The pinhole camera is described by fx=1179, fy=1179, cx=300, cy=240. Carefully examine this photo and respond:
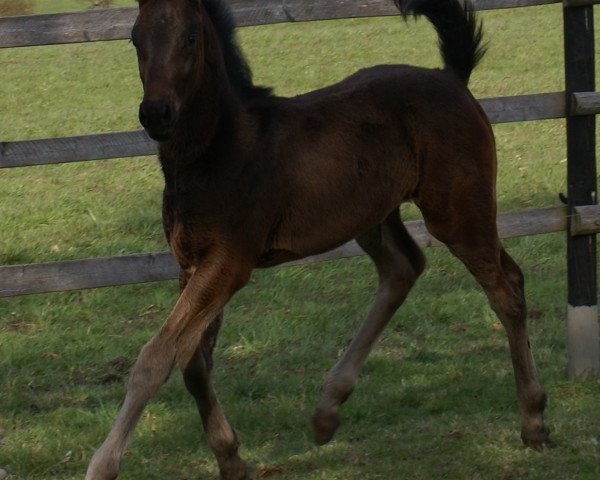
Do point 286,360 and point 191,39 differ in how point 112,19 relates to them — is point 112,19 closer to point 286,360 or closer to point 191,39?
point 191,39

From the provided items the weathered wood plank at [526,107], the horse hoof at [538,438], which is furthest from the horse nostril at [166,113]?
the weathered wood plank at [526,107]

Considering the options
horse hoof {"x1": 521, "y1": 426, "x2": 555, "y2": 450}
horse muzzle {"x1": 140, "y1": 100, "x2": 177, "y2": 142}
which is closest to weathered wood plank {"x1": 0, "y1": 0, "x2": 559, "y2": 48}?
horse muzzle {"x1": 140, "y1": 100, "x2": 177, "y2": 142}

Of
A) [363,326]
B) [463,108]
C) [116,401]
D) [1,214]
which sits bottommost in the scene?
[1,214]

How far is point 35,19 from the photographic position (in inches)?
219

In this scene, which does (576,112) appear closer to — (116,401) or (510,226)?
(510,226)

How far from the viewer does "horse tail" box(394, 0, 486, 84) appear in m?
5.48

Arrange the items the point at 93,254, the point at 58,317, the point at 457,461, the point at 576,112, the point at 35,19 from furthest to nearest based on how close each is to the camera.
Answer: the point at 93,254 → the point at 58,317 → the point at 576,112 → the point at 35,19 → the point at 457,461

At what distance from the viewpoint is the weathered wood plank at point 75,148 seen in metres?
5.53

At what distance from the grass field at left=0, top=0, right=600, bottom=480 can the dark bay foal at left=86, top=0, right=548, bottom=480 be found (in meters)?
0.35

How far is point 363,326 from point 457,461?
0.82 metres

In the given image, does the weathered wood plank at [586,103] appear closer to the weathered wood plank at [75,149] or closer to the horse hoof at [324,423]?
the horse hoof at [324,423]

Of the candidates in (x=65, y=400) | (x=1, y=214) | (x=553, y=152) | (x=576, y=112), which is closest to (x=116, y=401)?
(x=65, y=400)

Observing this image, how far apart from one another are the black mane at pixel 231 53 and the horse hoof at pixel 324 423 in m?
1.46

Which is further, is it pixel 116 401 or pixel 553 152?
pixel 553 152
